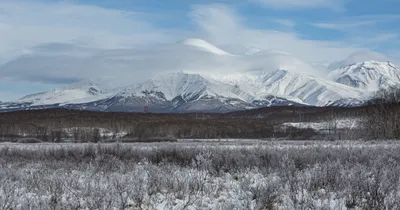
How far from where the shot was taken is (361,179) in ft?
36.8

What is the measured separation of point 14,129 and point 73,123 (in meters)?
Result: 16.3

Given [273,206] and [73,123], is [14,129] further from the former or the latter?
[273,206]

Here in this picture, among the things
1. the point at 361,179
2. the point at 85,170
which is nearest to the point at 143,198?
the point at 361,179

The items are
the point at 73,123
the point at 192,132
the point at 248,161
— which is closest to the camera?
the point at 248,161

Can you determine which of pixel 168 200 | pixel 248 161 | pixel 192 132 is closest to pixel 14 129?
pixel 192 132

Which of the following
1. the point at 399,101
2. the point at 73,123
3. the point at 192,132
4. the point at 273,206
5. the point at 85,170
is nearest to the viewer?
the point at 273,206

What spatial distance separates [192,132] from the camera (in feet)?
381

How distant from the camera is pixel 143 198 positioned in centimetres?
1062

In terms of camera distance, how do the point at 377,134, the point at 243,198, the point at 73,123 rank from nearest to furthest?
1. the point at 243,198
2. the point at 377,134
3. the point at 73,123

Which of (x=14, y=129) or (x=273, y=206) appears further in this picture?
(x=14, y=129)

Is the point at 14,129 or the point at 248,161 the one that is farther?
the point at 14,129

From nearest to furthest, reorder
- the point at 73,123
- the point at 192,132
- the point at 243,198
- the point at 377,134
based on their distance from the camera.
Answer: the point at 243,198 < the point at 377,134 < the point at 192,132 < the point at 73,123

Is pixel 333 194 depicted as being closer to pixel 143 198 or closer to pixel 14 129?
pixel 143 198

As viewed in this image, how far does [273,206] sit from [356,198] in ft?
6.20
